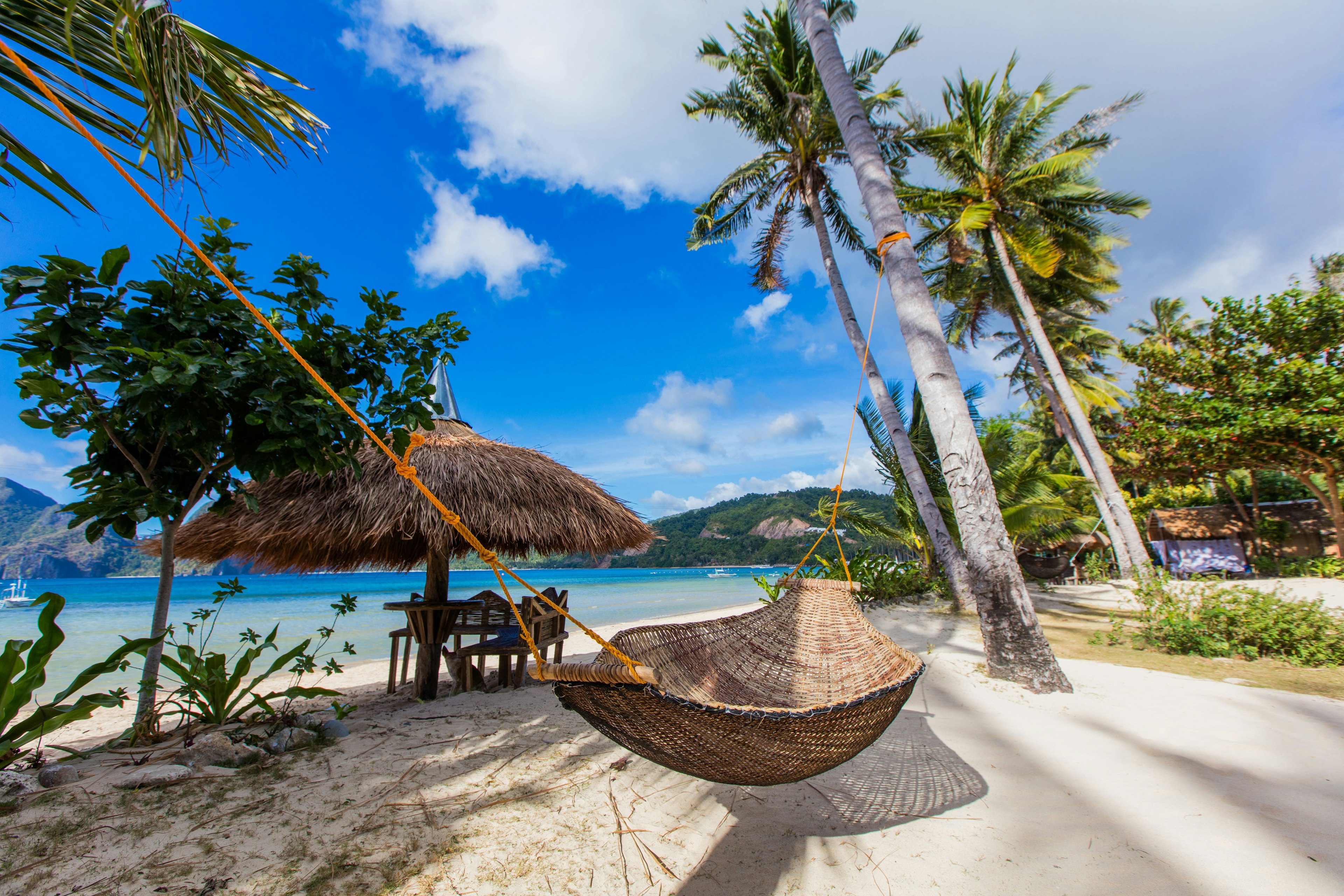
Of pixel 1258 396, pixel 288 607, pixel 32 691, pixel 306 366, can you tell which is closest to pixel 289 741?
pixel 32 691

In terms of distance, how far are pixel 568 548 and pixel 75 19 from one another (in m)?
3.46

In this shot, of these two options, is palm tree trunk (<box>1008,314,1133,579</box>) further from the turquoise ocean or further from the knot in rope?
the turquoise ocean

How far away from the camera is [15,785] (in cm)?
177

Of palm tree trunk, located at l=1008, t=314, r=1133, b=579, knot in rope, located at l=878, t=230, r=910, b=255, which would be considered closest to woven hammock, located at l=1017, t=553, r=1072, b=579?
palm tree trunk, located at l=1008, t=314, r=1133, b=579

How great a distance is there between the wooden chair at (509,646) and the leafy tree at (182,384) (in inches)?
64.6

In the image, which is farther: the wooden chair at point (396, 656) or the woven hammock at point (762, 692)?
→ the wooden chair at point (396, 656)

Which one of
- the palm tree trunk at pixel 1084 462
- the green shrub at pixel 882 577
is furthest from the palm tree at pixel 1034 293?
the green shrub at pixel 882 577

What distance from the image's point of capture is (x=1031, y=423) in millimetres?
16438

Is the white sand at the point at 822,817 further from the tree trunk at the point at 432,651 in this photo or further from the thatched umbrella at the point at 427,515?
the thatched umbrella at the point at 427,515

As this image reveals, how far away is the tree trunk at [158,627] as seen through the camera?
2109 mm

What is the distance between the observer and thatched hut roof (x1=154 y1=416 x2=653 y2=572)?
3104 mm

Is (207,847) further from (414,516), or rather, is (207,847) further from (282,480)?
(282,480)

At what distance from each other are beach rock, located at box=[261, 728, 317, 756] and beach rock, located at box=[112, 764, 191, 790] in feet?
1.09

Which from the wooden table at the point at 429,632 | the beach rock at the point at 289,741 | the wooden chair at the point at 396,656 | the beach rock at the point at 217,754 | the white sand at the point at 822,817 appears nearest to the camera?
the white sand at the point at 822,817
